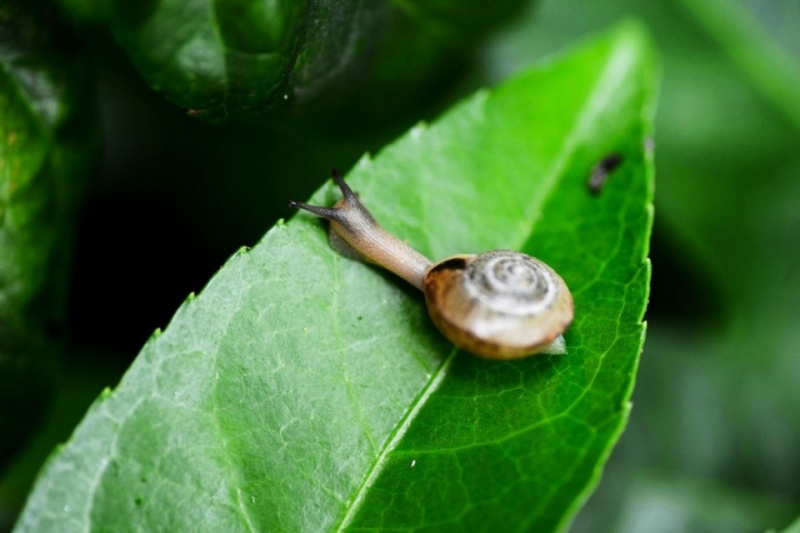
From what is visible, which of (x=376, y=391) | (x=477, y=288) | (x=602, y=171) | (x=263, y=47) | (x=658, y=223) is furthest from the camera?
(x=658, y=223)

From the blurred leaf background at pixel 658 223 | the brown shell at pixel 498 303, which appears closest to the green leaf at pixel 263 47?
the blurred leaf background at pixel 658 223

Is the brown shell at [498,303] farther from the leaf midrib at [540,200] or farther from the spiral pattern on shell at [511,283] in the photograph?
the leaf midrib at [540,200]

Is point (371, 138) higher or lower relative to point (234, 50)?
lower

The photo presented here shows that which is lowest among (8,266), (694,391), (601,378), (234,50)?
(694,391)

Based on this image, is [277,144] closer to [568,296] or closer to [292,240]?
[292,240]

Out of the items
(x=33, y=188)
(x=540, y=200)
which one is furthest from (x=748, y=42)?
(x=33, y=188)

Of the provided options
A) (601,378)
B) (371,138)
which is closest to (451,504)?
(601,378)

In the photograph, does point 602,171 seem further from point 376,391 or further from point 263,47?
point 263,47
